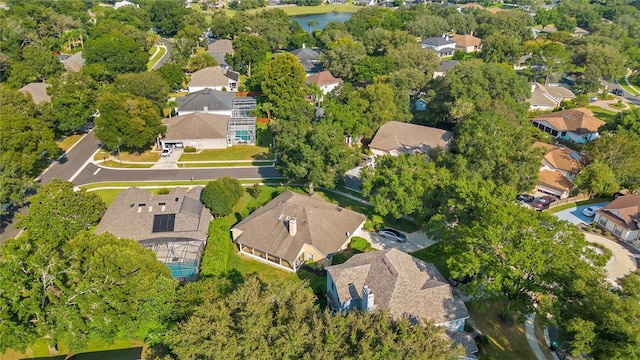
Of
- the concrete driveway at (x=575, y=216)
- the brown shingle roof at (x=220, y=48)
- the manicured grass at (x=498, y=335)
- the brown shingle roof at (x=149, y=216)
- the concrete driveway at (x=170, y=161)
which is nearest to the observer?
the manicured grass at (x=498, y=335)

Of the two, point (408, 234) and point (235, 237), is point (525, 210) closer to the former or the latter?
point (408, 234)

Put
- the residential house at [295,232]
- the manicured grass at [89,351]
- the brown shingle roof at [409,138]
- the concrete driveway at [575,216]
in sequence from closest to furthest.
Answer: the manicured grass at [89,351], the residential house at [295,232], the concrete driveway at [575,216], the brown shingle roof at [409,138]

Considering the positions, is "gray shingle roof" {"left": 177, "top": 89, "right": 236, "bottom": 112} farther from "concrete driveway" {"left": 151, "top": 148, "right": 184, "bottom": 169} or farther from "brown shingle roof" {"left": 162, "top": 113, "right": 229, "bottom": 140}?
"concrete driveway" {"left": 151, "top": 148, "right": 184, "bottom": 169}

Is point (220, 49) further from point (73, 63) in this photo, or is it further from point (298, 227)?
point (298, 227)

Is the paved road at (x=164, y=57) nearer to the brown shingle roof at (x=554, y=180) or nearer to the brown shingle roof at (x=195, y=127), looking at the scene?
the brown shingle roof at (x=195, y=127)

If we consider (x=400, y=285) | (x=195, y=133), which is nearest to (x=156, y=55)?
(x=195, y=133)

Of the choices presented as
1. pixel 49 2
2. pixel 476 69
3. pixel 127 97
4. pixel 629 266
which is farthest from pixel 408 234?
pixel 49 2

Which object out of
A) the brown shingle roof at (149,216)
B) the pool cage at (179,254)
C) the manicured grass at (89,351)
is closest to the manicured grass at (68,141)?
the brown shingle roof at (149,216)
